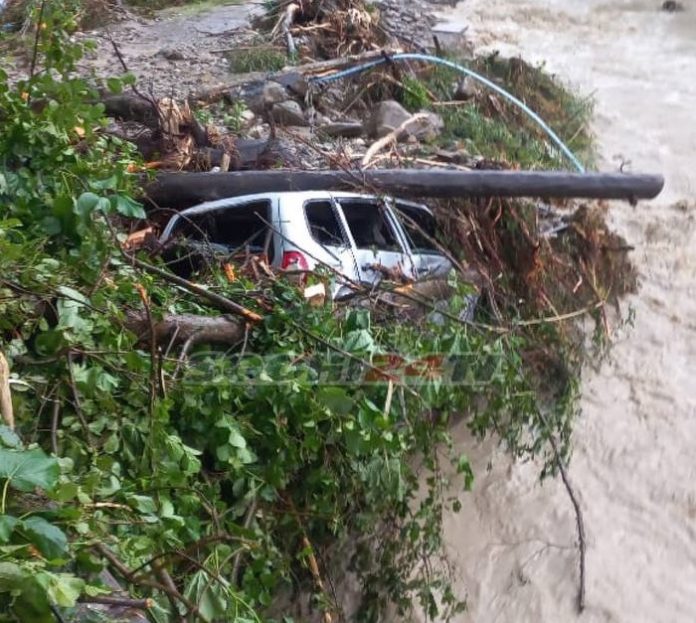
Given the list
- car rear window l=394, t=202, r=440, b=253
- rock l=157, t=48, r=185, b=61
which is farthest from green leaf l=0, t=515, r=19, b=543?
rock l=157, t=48, r=185, b=61

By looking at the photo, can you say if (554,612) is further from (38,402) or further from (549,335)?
(38,402)

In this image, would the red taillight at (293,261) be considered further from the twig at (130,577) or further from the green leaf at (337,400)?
the twig at (130,577)

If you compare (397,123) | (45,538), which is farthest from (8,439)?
(397,123)

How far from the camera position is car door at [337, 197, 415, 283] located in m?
6.45

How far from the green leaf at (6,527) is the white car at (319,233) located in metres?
3.47

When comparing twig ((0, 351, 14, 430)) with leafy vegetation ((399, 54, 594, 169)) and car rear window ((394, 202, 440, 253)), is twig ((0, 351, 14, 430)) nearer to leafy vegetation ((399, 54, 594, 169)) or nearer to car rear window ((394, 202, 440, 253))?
car rear window ((394, 202, 440, 253))

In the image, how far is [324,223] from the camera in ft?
21.3

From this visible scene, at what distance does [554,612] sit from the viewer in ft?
19.8

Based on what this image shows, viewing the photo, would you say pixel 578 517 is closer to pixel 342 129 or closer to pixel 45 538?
pixel 45 538

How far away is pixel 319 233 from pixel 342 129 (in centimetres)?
331

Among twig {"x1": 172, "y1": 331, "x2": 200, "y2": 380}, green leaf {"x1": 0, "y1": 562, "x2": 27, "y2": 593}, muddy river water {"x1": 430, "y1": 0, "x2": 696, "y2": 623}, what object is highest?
green leaf {"x1": 0, "y1": 562, "x2": 27, "y2": 593}

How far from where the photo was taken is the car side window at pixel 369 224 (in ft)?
21.8

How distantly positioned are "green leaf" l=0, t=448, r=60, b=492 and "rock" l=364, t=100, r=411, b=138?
724 centimetres

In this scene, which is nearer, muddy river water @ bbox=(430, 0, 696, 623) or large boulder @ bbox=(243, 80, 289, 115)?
muddy river water @ bbox=(430, 0, 696, 623)
